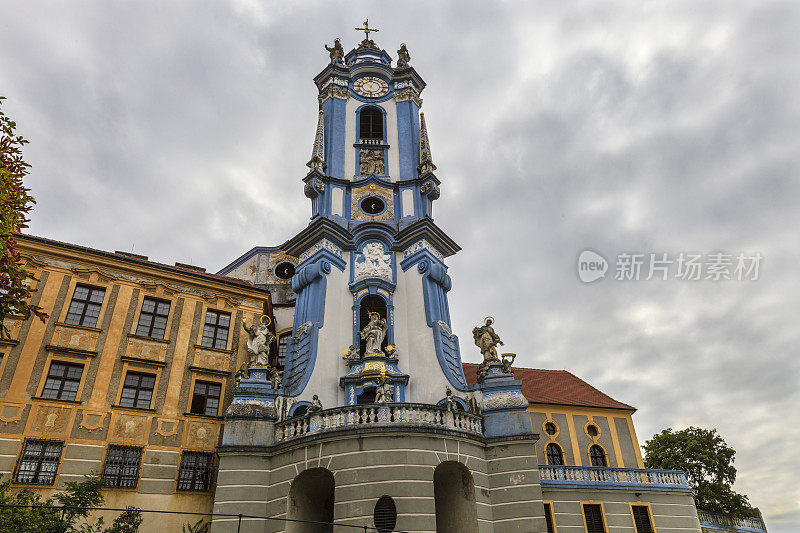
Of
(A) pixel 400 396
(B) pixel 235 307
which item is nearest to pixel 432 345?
(A) pixel 400 396

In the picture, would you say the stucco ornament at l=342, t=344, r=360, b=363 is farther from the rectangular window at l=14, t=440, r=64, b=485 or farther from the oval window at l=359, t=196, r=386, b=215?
the rectangular window at l=14, t=440, r=64, b=485

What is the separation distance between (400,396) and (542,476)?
25.6 feet

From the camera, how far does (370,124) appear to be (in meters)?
33.8

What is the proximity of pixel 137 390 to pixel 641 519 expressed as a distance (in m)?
23.2

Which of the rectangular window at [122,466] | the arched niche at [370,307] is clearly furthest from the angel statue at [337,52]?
the rectangular window at [122,466]

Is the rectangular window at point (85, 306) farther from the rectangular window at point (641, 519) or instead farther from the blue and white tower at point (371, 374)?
the rectangular window at point (641, 519)

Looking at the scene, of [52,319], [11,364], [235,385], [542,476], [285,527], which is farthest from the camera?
[542,476]

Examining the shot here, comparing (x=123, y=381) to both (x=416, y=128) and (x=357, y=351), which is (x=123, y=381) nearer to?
(x=357, y=351)

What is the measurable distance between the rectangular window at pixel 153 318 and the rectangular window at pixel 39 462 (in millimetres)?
5212

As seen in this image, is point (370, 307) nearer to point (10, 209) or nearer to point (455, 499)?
point (455, 499)

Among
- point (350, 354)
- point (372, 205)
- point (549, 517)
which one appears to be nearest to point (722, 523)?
point (549, 517)

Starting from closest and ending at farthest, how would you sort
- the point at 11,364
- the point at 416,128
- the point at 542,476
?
1. the point at 11,364
2. the point at 542,476
3. the point at 416,128

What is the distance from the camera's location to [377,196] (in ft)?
100

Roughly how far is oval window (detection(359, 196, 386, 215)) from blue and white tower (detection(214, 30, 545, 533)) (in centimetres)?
7
